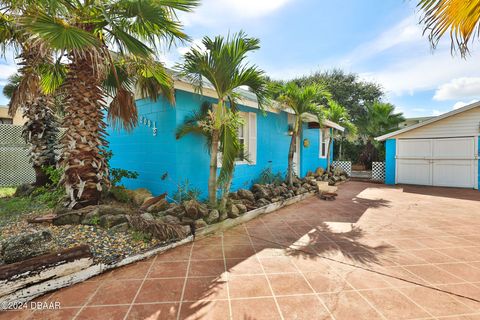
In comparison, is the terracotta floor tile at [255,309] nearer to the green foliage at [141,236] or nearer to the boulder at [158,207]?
the green foliage at [141,236]

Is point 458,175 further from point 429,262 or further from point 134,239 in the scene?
point 134,239

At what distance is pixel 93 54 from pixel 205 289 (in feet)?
13.4

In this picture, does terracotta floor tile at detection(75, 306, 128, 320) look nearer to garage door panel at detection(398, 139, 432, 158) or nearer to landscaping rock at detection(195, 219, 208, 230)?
landscaping rock at detection(195, 219, 208, 230)

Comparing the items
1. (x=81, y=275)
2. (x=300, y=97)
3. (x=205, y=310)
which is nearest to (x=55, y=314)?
(x=81, y=275)

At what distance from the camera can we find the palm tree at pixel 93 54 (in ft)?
11.6

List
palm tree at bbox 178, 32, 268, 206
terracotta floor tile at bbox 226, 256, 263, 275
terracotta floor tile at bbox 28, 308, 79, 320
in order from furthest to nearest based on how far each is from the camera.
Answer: palm tree at bbox 178, 32, 268, 206 < terracotta floor tile at bbox 226, 256, 263, 275 < terracotta floor tile at bbox 28, 308, 79, 320

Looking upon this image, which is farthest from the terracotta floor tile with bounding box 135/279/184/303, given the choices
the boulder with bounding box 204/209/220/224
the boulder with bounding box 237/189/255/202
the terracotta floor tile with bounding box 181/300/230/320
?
the boulder with bounding box 237/189/255/202

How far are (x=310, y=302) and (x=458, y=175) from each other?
12190 millimetres

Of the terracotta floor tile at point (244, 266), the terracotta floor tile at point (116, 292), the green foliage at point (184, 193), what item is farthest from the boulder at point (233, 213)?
the terracotta floor tile at point (116, 292)

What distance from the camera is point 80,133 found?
164 inches

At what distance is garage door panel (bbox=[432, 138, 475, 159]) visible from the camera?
32.4 ft

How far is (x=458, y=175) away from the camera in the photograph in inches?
400

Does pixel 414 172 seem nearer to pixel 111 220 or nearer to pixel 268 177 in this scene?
pixel 268 177

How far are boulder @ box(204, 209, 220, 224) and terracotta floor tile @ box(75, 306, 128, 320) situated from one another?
2274 mm
